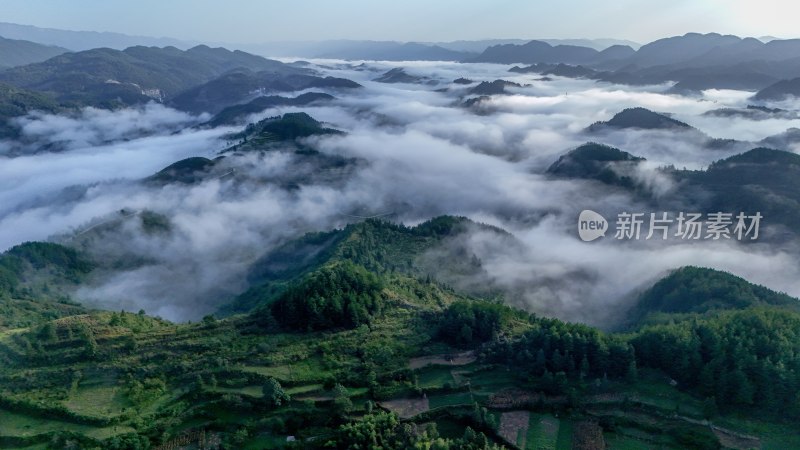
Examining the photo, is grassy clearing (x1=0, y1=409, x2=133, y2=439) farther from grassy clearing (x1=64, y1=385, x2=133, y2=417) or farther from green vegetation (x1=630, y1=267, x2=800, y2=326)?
green vegetation (x1=630, y1=267, x2=800, y2=326)

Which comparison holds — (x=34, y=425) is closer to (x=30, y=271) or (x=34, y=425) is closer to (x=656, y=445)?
(x=656, y=445)

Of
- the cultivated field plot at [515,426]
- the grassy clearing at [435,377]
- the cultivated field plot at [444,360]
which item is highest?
the cultivated field plot at [444,360]

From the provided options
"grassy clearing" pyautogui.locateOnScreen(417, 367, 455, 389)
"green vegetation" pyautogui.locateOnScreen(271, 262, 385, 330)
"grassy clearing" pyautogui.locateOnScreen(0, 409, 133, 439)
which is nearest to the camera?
"grassy clearing" pyautogui.locateOnScreen(0, 409, 133, 439)

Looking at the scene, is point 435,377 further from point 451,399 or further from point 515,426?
point 515,426

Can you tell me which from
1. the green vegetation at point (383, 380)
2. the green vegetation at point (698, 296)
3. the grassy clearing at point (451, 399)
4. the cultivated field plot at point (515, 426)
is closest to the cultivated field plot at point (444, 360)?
the green vegetation at point (383, 380)

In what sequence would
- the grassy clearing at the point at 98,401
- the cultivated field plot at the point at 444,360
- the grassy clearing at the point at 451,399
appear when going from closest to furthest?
the grassy clearing at the point at 98,401
the grassy clearing at the point at 451,399
the cultivated field plot at the point at 444,360

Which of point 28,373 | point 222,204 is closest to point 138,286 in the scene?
point 222,204

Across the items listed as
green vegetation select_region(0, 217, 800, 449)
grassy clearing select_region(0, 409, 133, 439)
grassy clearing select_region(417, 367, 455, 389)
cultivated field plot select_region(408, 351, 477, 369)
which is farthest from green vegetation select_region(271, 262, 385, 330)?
grassy clearing select_region(0, 409, 133, 439)

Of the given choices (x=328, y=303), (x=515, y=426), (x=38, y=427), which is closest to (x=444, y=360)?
(x=515, y=426)

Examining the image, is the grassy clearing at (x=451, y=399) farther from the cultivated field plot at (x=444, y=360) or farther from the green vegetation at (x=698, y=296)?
the green vegetation at (x=698, y=296)

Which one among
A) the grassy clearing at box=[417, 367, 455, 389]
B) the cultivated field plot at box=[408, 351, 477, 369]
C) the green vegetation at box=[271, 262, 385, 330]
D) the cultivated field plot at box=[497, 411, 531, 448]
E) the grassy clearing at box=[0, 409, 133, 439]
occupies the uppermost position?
the green vegetation at box=[271, 262, 385, 330]

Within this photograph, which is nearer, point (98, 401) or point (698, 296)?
point (98, 401)
